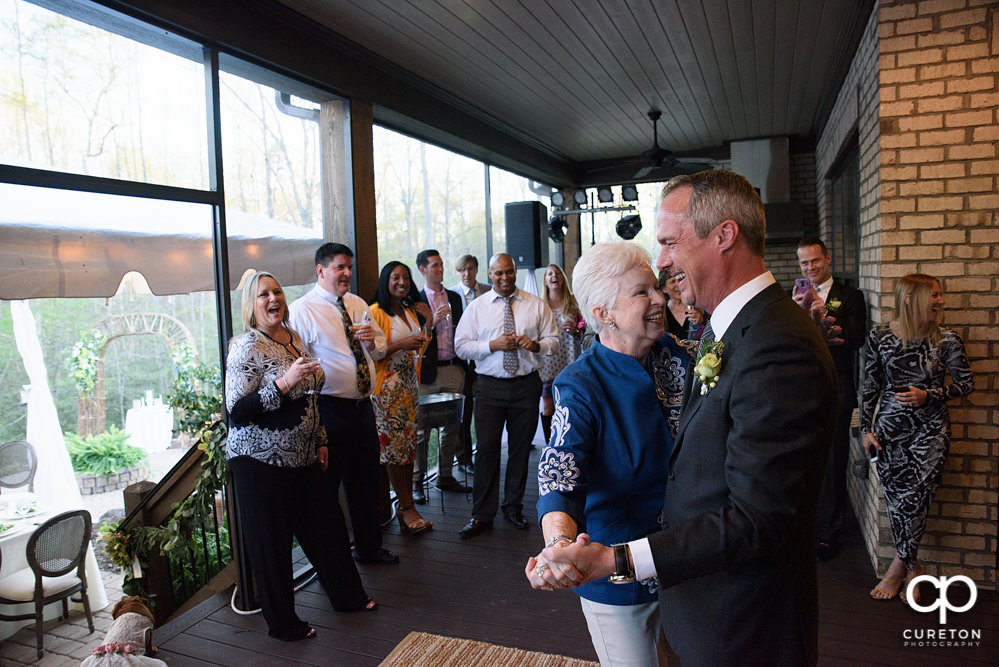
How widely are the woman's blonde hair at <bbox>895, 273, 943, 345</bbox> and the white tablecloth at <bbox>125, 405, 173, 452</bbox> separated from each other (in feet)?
11.9

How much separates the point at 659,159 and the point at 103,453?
613 cm

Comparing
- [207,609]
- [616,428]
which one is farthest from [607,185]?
[616,428]

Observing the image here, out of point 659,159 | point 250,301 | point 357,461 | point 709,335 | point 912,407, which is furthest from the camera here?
point 659,159

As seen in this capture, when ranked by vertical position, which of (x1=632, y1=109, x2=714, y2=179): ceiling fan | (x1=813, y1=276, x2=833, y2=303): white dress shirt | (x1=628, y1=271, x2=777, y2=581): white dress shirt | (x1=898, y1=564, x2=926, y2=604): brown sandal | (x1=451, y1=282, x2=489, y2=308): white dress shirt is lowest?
(x1=898, y1=564, x2=926, y2=604): brown sandal

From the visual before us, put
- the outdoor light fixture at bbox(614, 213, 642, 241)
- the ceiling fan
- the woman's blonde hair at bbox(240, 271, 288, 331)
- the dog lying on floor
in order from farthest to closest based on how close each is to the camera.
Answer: the outdoor light fixture at bbox(614, 213, 642, 241), the ceiling fan, the woman's blonde hair at bbox(240, 271, 288, 331), the dog lying on floor

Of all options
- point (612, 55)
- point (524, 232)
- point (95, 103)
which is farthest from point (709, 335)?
point (524, 232)

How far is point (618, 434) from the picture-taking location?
1571mm

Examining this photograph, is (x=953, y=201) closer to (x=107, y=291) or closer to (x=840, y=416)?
(x=840, y=416)

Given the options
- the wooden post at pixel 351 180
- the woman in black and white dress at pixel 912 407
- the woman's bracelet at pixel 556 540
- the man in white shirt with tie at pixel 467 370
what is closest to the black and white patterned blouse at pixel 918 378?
the woman in black and white dress at pixel 912 407

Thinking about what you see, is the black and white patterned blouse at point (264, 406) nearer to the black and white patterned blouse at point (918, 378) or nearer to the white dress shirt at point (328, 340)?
the white dress shirt at point (328, 340)

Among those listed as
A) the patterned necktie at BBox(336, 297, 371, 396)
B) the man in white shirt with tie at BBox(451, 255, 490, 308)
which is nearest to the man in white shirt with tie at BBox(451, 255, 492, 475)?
the man in white shirt with tie at BBox(451, 255, 490, 308)

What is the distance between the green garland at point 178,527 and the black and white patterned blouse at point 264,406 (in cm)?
34

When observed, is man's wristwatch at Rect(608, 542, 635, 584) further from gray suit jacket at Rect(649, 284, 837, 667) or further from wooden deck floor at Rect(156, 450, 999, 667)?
wooden deck floor at Rect(156, 450, 999, 667)

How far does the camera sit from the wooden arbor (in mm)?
2896
